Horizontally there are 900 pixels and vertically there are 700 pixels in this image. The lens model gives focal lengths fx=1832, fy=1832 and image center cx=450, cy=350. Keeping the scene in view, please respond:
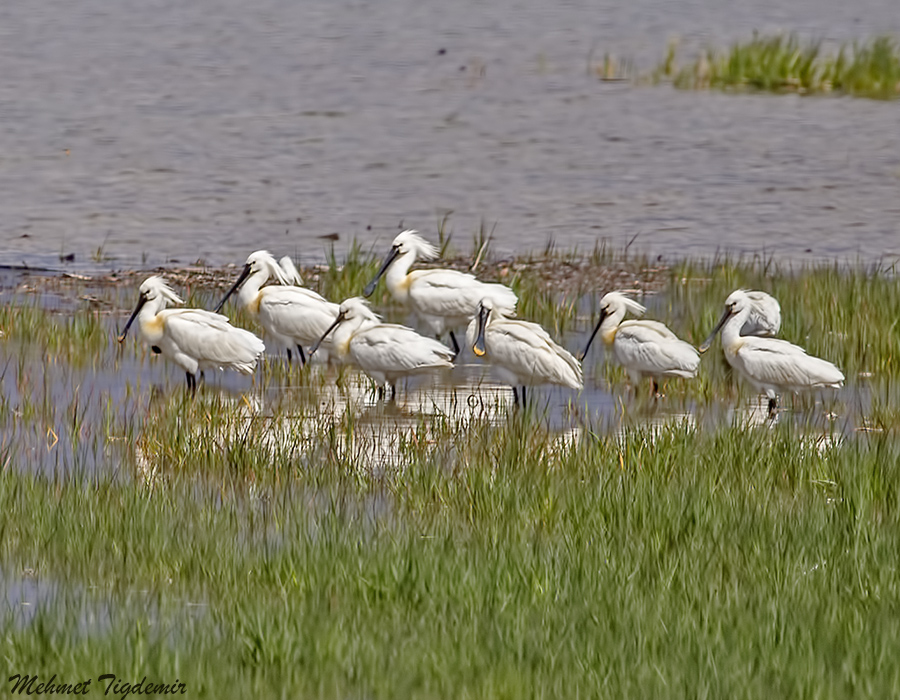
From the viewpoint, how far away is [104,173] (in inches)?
808

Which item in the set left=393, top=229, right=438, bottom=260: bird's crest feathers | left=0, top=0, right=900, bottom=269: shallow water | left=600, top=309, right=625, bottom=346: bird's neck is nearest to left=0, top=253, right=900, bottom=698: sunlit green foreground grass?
left=600, top=309, right=625, bottom=346: bird's neck

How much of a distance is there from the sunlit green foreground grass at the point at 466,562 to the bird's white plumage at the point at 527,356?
26.0 inches

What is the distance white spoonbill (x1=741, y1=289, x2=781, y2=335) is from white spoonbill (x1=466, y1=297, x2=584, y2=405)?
169 cm

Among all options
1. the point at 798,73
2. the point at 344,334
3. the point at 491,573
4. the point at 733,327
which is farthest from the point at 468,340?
the point at 798,73

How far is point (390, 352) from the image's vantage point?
1034 centimetres

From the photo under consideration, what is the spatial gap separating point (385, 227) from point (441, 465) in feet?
33.1

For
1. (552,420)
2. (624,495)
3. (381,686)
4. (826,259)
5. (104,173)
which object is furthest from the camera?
(104,173)

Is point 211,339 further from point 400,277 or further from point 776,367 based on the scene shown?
point 776,367

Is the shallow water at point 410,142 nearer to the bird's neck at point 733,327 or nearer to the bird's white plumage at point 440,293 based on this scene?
the bird's white plumage at point 440,293

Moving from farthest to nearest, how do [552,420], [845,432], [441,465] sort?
1. [552,420]
2. [845,432]
3. [441,465]

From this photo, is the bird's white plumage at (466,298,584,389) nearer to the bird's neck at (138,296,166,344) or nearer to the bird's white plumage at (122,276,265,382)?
the bird's white plumage at (122,276,265,382)

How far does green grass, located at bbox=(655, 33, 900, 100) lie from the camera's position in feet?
85.7

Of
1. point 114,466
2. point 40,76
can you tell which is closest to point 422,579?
point 114,466

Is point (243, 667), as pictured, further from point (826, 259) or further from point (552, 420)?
point (826, 259)
